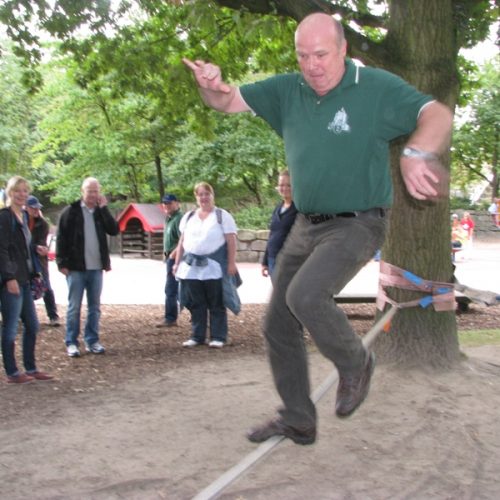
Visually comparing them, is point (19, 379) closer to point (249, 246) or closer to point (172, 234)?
point (172, 234)

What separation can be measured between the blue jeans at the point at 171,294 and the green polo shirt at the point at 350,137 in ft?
21.5

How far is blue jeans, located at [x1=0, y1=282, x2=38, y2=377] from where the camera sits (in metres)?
6.49

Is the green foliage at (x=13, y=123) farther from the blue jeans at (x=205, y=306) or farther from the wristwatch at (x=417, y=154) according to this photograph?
the wristwatch at (x=417, y=154)

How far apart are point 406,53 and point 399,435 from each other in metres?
3.41

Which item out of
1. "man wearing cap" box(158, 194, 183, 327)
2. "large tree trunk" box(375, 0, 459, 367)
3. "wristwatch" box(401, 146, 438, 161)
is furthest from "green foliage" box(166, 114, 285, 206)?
"wristwatch" box(401, 146, 438, 161)

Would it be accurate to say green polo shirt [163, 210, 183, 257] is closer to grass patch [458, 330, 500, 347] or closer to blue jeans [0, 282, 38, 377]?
blue jeans [0, 282, 38, 377]

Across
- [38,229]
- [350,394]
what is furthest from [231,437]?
[38,229]

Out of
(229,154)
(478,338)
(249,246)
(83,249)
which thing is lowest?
(478,338)

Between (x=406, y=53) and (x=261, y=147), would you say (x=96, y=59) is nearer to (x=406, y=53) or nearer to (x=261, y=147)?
(x=406, y=53)

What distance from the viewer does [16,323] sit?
6.64m

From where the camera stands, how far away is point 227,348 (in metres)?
8.83

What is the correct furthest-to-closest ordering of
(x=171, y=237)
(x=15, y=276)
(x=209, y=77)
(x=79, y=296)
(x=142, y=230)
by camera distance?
(x=142, y=230) → (x=171, y=237) → (x=79, y=296) → (x=15, y=276) → (x=209, y=77)

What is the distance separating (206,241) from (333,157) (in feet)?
17.1

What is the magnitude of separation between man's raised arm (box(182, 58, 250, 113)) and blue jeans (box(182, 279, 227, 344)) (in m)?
5.08
